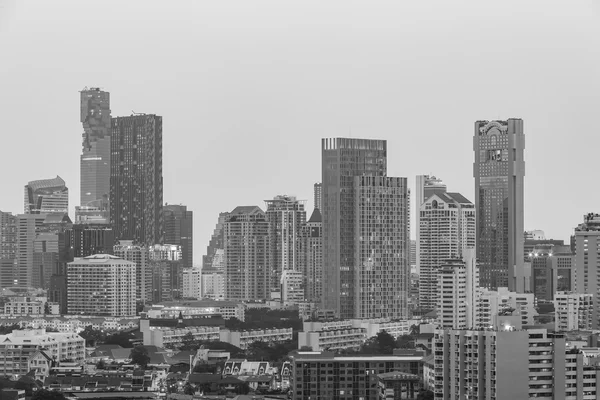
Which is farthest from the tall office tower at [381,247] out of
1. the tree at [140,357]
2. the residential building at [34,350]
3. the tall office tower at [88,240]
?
the tall office tower at [88,240]

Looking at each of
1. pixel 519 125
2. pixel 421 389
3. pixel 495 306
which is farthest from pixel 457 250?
pixel 421 389

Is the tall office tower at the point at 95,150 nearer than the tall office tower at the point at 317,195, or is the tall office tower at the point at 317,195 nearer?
the tall office tower at the point at 317,195

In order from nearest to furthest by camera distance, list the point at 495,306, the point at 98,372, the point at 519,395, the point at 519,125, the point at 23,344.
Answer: the point at 519,395 → the point at 98,372 → the point at 23,344 → the point at 495,306 → the point at 519,125

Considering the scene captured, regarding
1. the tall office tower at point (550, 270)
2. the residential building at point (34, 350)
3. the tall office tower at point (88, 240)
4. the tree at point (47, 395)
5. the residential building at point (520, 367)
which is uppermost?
the tall office tower at point (88, 240)

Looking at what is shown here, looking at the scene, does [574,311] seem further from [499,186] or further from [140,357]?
[499,186]

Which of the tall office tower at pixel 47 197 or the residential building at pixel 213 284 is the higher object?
the tall office tower at pixel 47 197

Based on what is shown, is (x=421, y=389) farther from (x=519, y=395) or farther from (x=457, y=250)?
(x=457, y=250)

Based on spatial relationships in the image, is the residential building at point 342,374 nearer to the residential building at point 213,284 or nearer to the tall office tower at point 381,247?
the tall office tower at point 381,247
